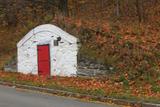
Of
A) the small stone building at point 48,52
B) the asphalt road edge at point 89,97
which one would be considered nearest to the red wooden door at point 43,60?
the small stone building at point 48,52

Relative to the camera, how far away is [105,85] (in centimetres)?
2042

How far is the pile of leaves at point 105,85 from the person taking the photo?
1748 centimetres

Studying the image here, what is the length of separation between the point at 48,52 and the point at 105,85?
6.74 m

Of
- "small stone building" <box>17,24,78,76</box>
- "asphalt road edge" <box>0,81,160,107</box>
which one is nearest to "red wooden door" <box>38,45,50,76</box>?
"small stone building" <box>17,24,78,76</box>

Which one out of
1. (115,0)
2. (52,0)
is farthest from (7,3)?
(115,0)

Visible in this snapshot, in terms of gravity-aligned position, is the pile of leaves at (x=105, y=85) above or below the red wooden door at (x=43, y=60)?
below

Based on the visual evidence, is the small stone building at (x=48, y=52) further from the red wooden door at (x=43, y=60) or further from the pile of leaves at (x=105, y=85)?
the pile of leaves at (x=105, y=85)

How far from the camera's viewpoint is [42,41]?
26.7m

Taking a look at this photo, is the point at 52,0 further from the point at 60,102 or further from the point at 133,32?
the point at 60,102

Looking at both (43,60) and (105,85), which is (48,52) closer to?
(43,60)

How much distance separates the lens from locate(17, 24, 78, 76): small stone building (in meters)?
24.8

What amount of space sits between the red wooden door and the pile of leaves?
73.8 inches

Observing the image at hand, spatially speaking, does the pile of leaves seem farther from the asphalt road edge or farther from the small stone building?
the small stone building

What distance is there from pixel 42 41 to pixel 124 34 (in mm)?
4863
